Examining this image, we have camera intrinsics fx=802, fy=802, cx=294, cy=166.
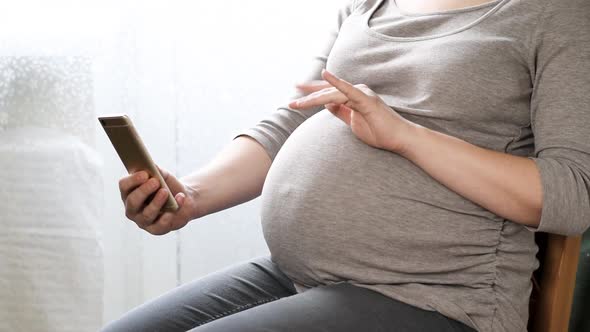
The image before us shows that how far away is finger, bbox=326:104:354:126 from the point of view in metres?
1.12

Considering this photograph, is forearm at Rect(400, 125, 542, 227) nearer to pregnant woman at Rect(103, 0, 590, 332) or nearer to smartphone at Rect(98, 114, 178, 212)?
pregnant woman at Rect(103, 0, 590, 332)

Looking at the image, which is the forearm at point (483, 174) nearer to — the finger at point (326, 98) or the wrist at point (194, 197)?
the finger at point (326, 98)

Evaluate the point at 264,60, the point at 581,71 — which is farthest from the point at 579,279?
the point at 264,60

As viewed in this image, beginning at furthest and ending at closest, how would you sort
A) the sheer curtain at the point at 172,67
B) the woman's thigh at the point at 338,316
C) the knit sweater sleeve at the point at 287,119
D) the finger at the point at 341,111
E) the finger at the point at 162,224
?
the sheer curtain at the point at 172,67 → the knit sweater sleeve at the point at 287,119 → the finger at the point at 162,224 → the finger at the point at 341,111 → the woman's thigh at the point at 338,316

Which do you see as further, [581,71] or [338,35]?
[338,35]

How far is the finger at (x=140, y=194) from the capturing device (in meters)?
1.17

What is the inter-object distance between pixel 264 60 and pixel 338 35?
550 mm

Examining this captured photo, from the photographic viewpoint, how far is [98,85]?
6.18 ft

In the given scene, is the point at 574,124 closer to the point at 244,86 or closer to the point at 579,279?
the point at 579,279

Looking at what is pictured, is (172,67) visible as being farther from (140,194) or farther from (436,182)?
(436,182)

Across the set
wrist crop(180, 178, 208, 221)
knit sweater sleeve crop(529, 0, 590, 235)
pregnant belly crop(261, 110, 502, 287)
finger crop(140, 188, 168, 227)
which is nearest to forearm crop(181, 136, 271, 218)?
wrist crop(180, 178, 208, 221)

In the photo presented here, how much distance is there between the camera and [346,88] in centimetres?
103

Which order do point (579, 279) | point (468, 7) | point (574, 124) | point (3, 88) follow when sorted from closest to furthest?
point (574, 124)
point (468, 7)
point (579, 279)
point (3, 88)

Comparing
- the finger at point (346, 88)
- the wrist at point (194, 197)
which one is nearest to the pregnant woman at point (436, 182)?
the finger at point (346, 88)
